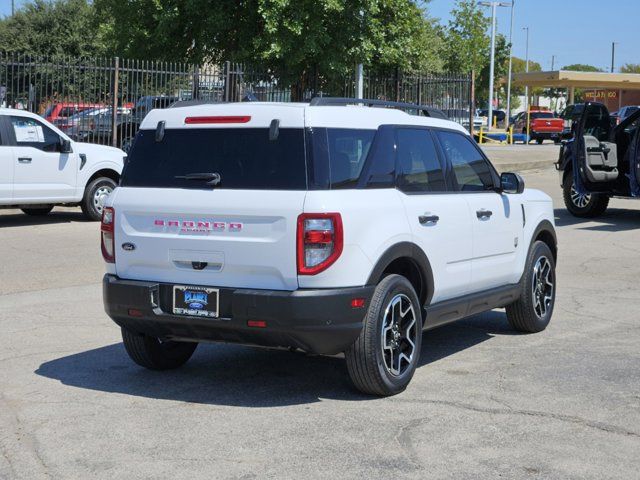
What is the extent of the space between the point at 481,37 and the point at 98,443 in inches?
2411

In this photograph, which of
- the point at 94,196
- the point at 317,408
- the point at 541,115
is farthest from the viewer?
the point at 541,115

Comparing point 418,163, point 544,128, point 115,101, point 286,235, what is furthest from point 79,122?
point 544,128

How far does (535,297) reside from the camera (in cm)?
822

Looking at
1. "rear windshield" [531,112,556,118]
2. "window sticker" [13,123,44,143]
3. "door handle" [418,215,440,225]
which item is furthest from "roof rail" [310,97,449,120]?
"rear windshield" [531,112,556,118]

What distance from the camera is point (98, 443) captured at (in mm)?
5234

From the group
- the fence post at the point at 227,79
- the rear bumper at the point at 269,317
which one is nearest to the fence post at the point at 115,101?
the fence post at the point at 227,79

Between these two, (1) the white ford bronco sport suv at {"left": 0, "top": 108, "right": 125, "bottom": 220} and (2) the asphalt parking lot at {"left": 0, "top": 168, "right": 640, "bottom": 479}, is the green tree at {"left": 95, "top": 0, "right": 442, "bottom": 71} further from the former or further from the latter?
(2) the asphalt parking lot at {"left": 0, "top": 168, "right": 640, "bottom": 479}

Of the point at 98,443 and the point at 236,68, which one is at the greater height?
the point at 236,68

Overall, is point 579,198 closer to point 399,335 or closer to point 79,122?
point 79,122

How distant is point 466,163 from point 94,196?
422 inches

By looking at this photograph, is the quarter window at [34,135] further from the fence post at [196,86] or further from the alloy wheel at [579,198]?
the alloy wheel at [579,198]

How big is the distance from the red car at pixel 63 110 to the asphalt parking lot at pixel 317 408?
13.4 metres

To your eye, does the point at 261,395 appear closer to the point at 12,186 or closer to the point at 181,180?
the point at 181,180

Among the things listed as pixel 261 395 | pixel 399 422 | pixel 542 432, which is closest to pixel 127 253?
pixel 261 395
